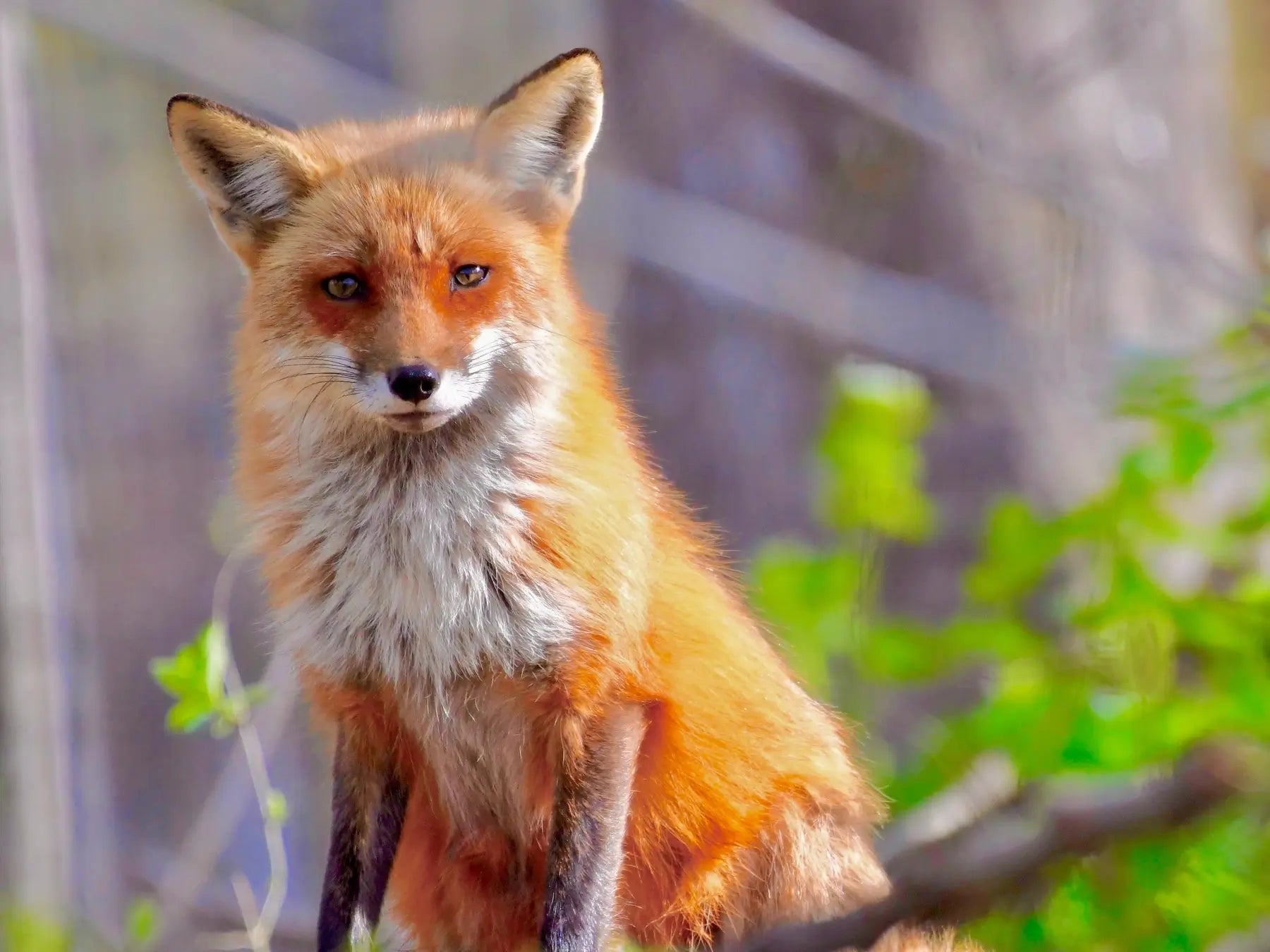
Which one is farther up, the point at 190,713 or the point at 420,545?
the point at 420,545

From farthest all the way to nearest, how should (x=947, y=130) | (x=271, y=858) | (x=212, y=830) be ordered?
(x=947, y=130)
(x=212, y=830)
(x=271, y=858)

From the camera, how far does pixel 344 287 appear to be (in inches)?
122

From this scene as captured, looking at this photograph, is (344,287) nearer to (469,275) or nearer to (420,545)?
(469,275)

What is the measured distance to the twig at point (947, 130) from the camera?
188 inches

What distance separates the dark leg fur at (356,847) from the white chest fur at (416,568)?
0.25 meters

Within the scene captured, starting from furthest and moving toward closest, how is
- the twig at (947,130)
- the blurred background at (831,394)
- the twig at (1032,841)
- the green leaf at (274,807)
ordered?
the twig at (947,130), the blurred background at (831,394), the green leaf at (274,807), the twig at (1032,841)

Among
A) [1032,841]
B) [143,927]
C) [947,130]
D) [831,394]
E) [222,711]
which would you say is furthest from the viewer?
[831,394]

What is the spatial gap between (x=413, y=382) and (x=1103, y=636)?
1.76 meters

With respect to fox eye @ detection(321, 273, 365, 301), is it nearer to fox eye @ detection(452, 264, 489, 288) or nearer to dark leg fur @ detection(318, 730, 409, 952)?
fox eye @ detection(452, 264, 489, 288)

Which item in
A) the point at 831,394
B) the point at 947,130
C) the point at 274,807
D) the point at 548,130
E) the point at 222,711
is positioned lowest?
the point at 274,807

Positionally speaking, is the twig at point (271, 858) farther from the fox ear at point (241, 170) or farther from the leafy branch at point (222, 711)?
the fox ear at point (241, 170)

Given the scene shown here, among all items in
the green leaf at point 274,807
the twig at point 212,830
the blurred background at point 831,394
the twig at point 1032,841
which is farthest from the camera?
the twig at point 212,830

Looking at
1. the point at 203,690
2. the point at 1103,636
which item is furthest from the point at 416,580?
the point at 1103,636

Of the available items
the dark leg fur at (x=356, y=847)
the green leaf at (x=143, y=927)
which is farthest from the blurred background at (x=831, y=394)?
the dark leg fur at (x=356, y=847)
